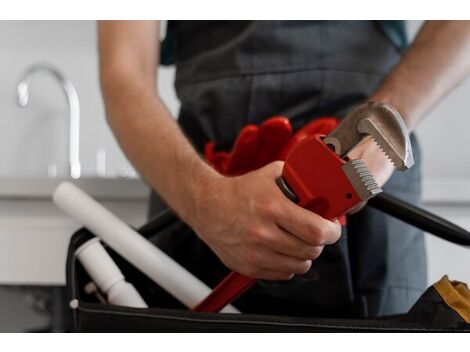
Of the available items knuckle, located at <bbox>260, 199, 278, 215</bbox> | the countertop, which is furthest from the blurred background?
knuckle, located at <bbox>260, 199, 278, 215</bbox>

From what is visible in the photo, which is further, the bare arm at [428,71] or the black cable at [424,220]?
the bare arm at [428,71]

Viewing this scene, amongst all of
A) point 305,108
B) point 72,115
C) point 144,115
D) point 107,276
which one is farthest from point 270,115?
point 72,115

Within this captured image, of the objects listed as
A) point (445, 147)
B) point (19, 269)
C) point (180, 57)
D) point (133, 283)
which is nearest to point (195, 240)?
point (133, 283)

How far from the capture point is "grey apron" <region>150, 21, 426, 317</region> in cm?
51

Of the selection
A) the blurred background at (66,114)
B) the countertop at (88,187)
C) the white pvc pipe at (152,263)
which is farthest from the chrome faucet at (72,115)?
the white pvc pipe at (152,263)

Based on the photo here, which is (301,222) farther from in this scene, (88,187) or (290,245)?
(88,187)

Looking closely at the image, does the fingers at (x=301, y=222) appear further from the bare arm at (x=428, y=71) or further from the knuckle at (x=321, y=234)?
the bare arm at (x=428, y=71)

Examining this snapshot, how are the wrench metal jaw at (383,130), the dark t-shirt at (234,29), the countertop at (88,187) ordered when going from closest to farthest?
1. the wrench metal jaw at (383,130)
2. the dark t-shirt at (234,29)
3. the countertop at (88,187)

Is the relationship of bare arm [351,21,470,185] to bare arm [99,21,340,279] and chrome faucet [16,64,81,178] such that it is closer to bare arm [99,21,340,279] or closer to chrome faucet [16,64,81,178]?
bare arm [99,21,340,279]

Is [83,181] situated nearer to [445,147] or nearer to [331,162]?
[331,162]

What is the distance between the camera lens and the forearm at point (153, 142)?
44 cm

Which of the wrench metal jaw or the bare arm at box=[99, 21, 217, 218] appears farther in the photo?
the bare arm at box=[99, 21, 217, 218]

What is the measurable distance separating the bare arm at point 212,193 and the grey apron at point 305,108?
2.7 inches

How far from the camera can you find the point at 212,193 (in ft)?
1.35
